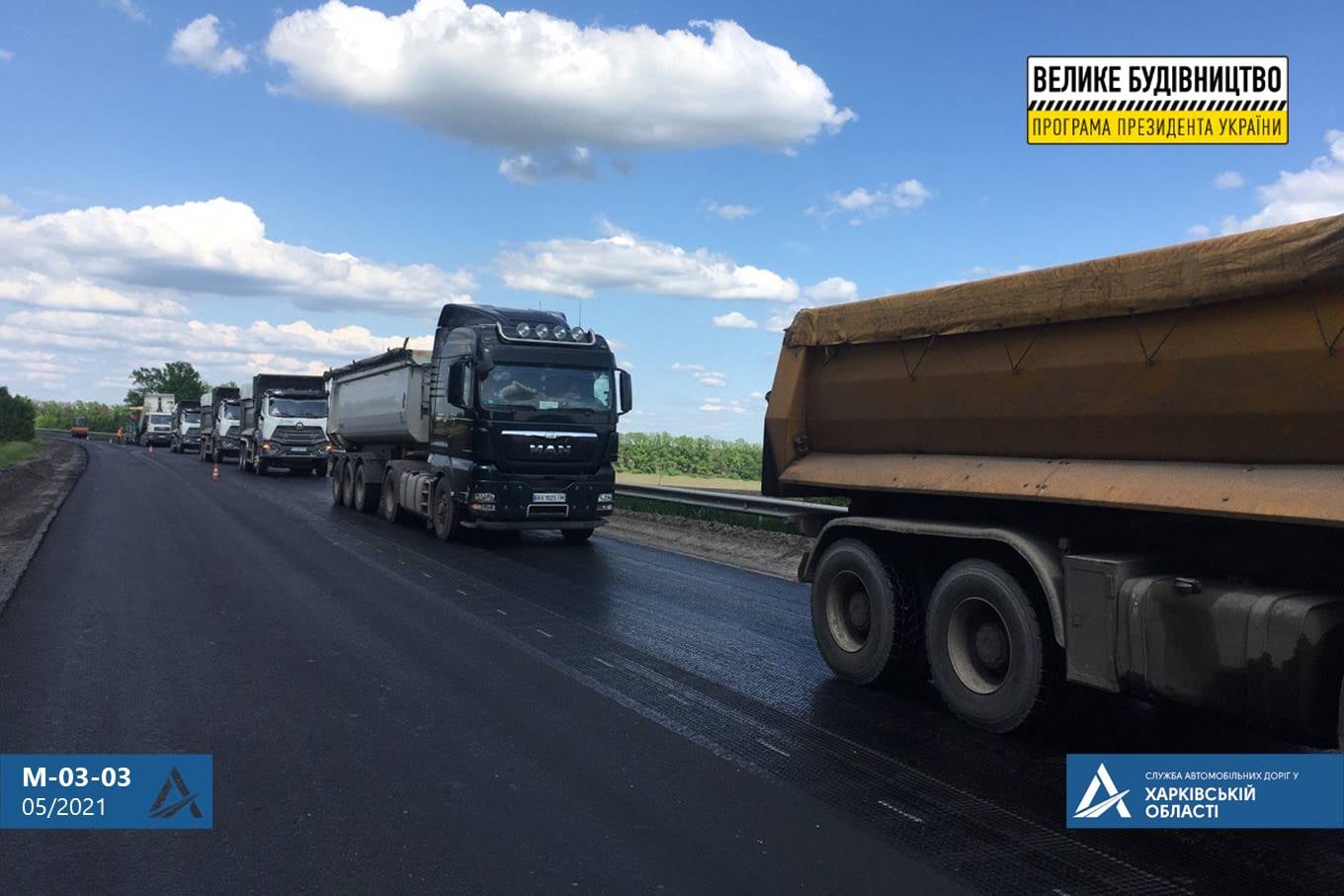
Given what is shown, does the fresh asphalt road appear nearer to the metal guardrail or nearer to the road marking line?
the road marking line

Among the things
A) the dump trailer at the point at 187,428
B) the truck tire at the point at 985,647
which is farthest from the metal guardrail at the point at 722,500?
the dump trailer at the point at 187,428

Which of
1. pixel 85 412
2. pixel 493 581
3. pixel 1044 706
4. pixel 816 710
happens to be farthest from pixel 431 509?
pixel 85 412

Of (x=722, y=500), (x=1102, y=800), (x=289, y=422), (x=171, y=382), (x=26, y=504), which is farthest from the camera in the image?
(x=171, y=382)

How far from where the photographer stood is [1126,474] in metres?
5.48

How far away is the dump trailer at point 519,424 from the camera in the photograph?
48.3ft

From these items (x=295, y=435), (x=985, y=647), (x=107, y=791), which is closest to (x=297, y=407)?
(x=295, y=435)

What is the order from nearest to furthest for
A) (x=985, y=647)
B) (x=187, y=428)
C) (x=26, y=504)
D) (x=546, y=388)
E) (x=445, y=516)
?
(x=985, y=647) < (x=546, y=388) < (x=445, y=516) < (x=26, y=504) < (x=187, y=428)

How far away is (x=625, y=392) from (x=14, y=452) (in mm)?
36154

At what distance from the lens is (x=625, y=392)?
15.5m

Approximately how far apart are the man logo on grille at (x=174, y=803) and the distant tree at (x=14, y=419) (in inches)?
2016

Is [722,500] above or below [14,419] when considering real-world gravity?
below

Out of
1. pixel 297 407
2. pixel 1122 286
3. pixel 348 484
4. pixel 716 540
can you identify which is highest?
pixel 297 407

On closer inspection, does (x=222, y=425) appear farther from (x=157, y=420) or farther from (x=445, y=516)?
(x=445, y=516)

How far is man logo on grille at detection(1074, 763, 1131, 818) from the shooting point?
4846mm
